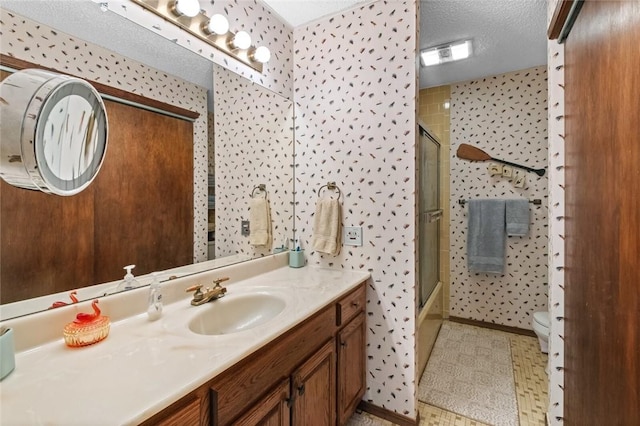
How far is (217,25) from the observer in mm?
1362

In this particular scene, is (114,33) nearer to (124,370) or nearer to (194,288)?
(194,288)

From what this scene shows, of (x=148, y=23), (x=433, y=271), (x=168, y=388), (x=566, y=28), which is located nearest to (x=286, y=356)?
(x=168, y=388)

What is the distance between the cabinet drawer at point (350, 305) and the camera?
4.53 feet

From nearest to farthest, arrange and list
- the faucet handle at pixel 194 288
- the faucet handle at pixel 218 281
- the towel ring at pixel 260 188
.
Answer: the faucet handle at pixel 194 288
the faucet handle at pixel 218 281
the towel ring at pixel 260 188

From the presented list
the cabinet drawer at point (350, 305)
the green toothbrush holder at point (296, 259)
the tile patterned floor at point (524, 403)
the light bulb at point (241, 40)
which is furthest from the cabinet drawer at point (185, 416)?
the light bulb at point (241, 40)

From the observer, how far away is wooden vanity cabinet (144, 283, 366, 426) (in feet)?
2.43

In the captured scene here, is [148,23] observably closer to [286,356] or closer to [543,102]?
[286,356]

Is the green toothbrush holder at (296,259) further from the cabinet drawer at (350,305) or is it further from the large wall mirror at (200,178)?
the cabinet drawer at (350,305)

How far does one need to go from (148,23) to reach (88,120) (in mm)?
573

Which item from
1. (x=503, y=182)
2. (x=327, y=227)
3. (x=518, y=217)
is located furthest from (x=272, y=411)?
(x=503, y=182)

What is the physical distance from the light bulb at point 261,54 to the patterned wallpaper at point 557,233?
4.85ft

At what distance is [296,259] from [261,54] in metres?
1.24

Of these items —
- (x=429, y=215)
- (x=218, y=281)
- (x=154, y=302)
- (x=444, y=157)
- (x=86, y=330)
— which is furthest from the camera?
(x=444, y=157)

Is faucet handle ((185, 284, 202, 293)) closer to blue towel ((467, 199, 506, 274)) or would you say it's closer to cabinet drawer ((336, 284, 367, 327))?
cabinet drawer ((336, 284, 367, 327))
